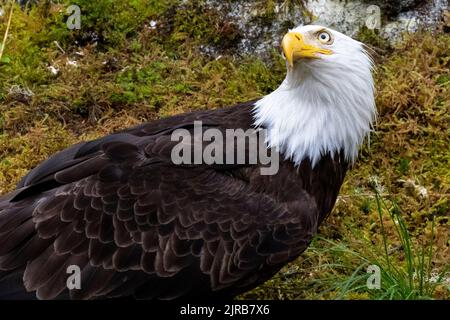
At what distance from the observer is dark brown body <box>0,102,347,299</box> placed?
190 inches

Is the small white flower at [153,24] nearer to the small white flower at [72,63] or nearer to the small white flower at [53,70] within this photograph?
the small white flower at [72,63]

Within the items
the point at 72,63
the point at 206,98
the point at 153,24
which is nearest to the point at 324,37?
the point at 206,98

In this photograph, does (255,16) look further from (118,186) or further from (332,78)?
(118,186)

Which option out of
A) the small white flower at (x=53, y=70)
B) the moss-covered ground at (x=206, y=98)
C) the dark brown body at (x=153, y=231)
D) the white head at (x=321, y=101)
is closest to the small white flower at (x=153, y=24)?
the moss-covered ground at (x=206, y=98)

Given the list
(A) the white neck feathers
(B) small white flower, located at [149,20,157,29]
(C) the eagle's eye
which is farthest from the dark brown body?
(B) small white flower, located at [149,20,157,29]

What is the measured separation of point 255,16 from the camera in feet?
25.2

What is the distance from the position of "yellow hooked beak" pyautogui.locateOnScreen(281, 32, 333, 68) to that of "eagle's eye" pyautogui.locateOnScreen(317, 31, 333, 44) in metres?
0.09

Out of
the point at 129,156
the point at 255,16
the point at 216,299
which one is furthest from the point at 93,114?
the point at 216,299

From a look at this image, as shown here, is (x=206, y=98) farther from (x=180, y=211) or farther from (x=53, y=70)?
(x=180, y=211)

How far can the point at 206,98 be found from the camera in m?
7.30

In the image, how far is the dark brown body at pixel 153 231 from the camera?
4.84m

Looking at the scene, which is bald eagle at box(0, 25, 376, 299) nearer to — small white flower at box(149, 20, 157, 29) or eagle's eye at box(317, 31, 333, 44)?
eagle's eye at box(317, 31, 333, 44)

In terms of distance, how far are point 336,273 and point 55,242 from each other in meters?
2.14

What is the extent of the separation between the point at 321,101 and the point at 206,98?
2.29m
